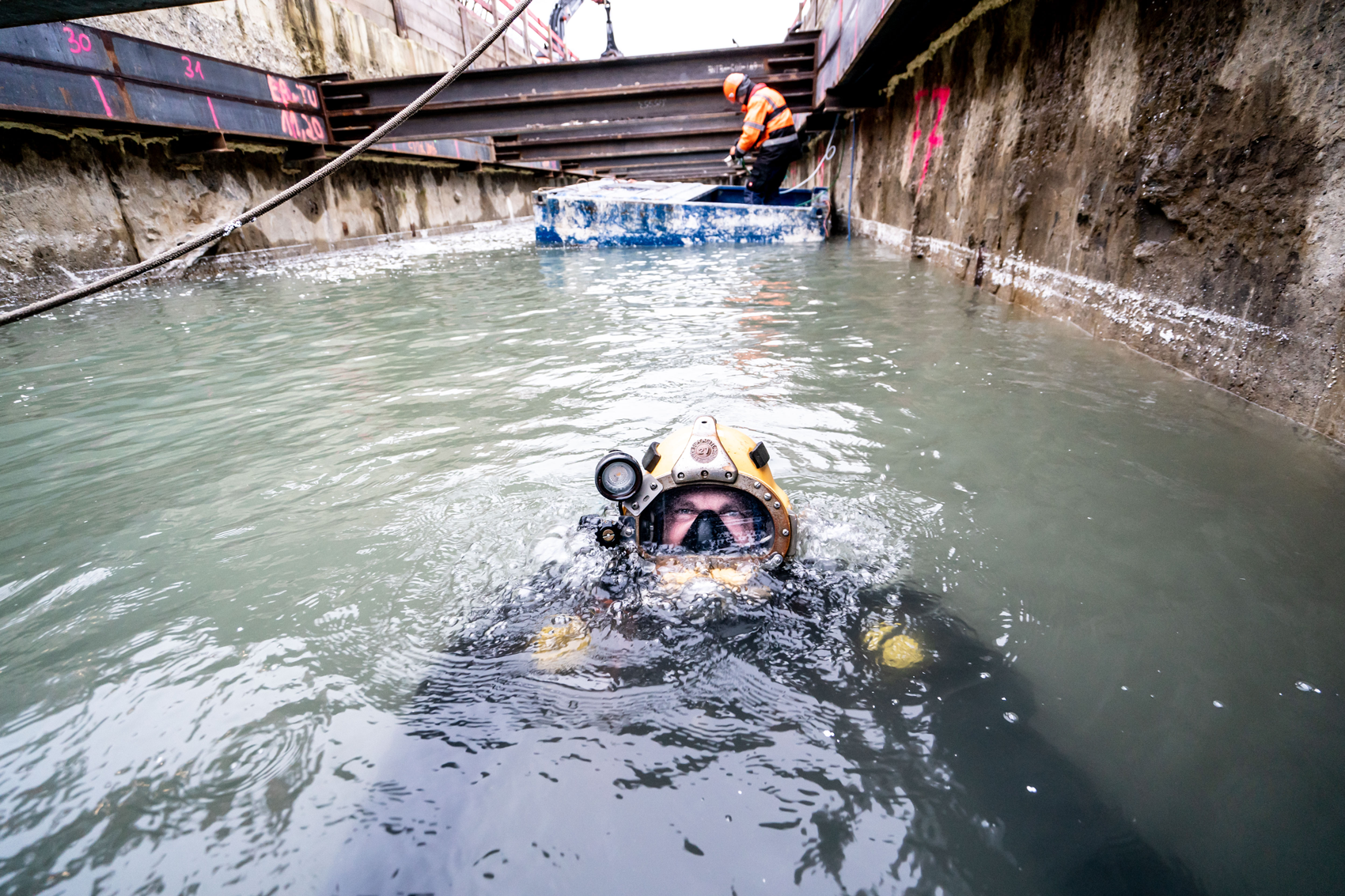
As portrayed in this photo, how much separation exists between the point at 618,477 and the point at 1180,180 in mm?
3432

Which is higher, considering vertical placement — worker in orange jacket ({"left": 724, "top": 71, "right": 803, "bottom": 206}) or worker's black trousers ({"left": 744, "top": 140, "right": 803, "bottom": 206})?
worker in orange jacket ({"left": 724, "top": 71, "right": 803, "bottom": 206})

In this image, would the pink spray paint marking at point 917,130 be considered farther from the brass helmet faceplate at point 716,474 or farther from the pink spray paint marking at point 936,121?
the brass helmet faceplate at point 716,474

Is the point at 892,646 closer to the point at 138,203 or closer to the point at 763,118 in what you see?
the point at 763,118

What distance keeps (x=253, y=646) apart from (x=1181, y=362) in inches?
170

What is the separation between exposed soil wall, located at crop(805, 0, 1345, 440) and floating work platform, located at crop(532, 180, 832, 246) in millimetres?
4450

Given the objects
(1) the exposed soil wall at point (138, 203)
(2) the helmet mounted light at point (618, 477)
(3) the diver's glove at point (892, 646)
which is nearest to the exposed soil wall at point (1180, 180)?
(3) the diver's glove at point (892, 646)

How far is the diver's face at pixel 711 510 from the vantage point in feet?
6.30

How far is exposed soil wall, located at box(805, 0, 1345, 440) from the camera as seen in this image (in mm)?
2467

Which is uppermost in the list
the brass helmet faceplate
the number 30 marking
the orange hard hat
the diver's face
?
the number 30 marking

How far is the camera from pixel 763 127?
935cm

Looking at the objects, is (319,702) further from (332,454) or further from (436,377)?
(436,377)

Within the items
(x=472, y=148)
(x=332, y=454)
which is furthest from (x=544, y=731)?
(x=472, y=148)

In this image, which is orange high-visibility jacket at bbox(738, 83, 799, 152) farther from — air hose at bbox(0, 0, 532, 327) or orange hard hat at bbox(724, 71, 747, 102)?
air hose at bbox(0, 0, 532, 327)

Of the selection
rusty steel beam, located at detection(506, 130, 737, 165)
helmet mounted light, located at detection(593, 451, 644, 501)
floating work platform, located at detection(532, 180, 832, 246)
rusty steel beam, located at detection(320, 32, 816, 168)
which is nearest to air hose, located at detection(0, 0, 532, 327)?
helmet mounted light, located at detection(593, 451, 644, 501)
